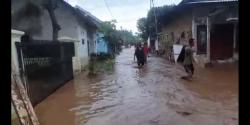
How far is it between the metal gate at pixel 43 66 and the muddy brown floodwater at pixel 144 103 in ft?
1.05

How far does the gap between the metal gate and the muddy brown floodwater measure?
12.6 inches

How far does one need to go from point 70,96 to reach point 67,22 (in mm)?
10011

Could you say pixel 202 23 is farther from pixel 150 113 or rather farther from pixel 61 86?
pixel 150 113

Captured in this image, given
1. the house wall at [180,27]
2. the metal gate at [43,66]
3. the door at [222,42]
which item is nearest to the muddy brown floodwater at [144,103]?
the metal gate at [43,66]

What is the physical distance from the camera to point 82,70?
57.7 ft

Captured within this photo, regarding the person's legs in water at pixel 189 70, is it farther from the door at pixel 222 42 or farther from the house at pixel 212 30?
the door at pixel 222 42

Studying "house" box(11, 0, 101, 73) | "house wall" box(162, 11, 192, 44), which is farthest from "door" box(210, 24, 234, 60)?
"house" box(11, 0, 101, 73)

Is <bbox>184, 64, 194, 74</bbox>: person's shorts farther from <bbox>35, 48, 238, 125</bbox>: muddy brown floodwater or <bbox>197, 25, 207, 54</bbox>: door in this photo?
<bbox>197, 25, 207, 54</bbox>: door

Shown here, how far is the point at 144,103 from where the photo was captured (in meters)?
8.96

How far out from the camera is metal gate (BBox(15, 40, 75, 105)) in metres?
8.09

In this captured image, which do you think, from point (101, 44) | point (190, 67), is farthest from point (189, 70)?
point (101, 44)

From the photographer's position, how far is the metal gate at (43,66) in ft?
26.5

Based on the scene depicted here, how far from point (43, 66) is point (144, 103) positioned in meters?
3.10

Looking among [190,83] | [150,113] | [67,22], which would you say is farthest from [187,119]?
[67,22]
